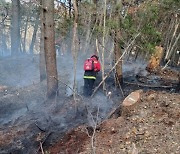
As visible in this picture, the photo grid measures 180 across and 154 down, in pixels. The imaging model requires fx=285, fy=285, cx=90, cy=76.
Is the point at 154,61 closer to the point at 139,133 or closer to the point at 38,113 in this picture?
the point at 38,113

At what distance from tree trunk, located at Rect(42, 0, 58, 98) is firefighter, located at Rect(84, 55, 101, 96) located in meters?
1.19

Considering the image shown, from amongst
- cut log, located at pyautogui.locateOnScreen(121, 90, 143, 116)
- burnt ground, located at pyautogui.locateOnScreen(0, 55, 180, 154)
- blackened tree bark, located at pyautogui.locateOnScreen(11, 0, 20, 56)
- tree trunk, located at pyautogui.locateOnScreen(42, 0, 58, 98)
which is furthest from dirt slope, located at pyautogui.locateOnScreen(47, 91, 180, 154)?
blackened tree bark, located at pyautogui.locateOnScreen(11, 0, 20, 56)

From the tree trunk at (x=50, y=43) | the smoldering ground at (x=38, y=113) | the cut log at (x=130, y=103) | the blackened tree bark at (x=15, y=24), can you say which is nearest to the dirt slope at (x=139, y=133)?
the cut log at (x=130, y=103)

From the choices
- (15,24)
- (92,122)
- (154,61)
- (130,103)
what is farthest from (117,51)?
(15,24)

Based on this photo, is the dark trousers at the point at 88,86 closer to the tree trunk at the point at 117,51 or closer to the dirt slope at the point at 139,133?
the tree trunk at the point at 117,51

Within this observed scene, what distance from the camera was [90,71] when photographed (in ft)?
35.5

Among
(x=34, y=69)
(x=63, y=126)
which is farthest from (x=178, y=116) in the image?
(x=34, y=69)

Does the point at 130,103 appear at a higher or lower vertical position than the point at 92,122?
higher

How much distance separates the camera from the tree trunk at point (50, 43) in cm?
973

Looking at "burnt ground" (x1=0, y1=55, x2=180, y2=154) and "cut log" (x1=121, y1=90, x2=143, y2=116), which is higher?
"cut log" (x1=121, y1=90, x2=143, y2=116)

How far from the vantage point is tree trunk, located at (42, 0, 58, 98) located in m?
9.73

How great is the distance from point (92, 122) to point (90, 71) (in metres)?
3.03

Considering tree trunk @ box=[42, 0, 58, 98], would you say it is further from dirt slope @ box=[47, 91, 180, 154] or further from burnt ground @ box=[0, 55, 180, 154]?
dirt slope @ box=[47, 91, 180, 154]

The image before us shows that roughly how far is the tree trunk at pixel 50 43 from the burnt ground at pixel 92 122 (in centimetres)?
52
